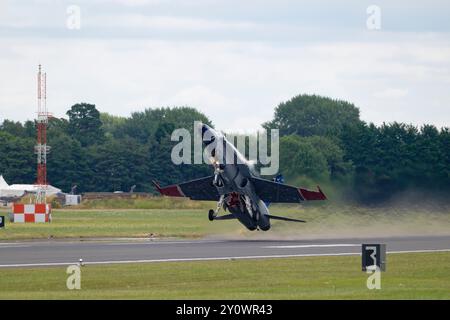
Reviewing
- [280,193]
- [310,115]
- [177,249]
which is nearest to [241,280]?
[177,249]

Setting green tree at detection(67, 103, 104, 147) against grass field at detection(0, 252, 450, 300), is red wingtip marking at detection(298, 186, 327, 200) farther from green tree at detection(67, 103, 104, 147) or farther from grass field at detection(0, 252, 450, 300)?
green tree at detection(67, 103, 104, 147)

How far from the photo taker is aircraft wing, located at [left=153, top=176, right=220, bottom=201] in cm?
5350

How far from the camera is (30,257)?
127ft

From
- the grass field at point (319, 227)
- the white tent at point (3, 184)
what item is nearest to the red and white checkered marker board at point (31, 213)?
the grass field at point (319, 227)

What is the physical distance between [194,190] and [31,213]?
51.7 ft

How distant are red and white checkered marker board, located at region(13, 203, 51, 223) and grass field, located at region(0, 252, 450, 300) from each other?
102 ft

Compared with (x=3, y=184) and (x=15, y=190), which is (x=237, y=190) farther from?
(x=3, y=184)

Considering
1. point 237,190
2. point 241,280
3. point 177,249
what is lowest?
point 241,280

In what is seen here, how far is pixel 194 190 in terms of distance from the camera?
54.1 metres

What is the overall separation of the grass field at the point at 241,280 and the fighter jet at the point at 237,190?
1056cm

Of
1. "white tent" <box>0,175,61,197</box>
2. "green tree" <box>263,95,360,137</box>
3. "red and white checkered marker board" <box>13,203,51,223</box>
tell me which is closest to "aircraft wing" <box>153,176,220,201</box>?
"red and white checkered marker board" <box>13,203,51,223</box>

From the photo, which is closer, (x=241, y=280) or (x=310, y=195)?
(x=241, y=280)
